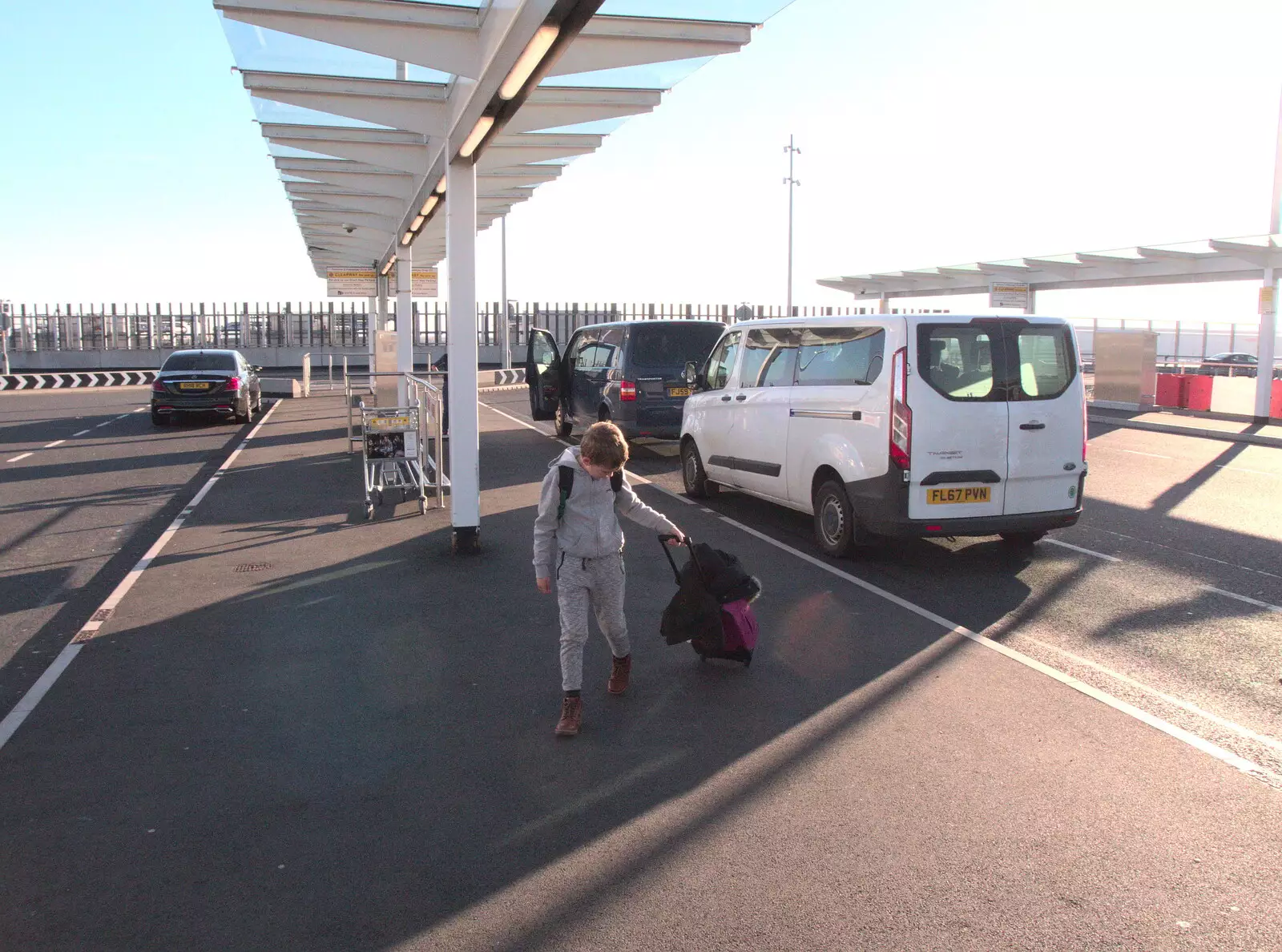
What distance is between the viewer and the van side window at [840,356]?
8.59 meters

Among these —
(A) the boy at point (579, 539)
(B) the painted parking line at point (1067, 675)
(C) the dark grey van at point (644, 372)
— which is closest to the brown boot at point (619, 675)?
(A) the boy at point (579, 539)

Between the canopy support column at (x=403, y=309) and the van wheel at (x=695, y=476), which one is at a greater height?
the canopy support column at (x=403, y=309)

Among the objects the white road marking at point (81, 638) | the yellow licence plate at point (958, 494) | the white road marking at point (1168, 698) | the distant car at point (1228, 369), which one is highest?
the distant car at point (1228, 369)

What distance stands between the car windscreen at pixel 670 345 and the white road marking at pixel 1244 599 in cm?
871

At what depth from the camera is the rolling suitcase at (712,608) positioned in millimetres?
5930

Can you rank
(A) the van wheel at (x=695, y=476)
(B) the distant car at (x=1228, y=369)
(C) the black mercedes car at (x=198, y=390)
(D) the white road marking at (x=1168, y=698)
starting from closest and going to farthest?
(D) the white road marking at (x=1168, y=698)
(A) the van wheel at (x=695, y=476)
(C) the black mercedes car at (x=198, y=390)
(B) the distant car at (x=1228, y=369)

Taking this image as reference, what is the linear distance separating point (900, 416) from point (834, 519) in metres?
1.30

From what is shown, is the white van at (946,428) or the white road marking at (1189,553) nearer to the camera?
the white van at (946,428)

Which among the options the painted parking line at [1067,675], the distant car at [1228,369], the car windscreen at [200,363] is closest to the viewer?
the painted parking line at [1067,675]

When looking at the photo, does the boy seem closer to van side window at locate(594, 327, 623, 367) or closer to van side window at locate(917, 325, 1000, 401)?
van side window at locate(917, 325, 1000, 401)

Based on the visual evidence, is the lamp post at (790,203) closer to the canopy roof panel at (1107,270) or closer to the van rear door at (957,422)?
the canopy roof panel at (1107,270)

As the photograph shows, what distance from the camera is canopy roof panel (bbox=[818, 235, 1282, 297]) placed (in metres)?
22.2

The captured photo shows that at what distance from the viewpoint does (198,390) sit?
21922mm

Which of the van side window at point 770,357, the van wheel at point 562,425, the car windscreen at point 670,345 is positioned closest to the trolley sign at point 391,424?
the van side window at point 770,357
